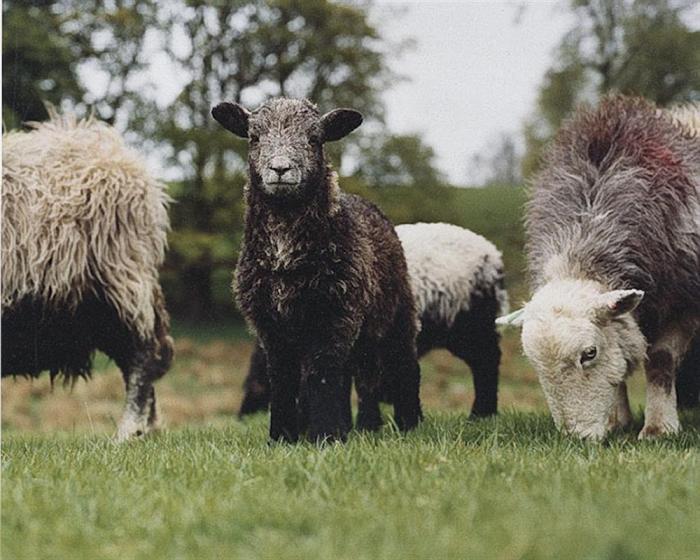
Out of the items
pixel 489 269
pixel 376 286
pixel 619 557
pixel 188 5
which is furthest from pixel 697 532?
pixel 188 5

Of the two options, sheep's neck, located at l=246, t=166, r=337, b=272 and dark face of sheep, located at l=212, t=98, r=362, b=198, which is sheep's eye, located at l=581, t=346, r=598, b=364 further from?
dark face of sheep, located at l=212, t=98, r=362, b=198

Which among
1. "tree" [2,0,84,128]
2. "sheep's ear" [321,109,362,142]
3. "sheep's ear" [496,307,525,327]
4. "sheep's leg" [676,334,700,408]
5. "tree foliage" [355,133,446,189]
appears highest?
"tree" [2,0,84,128]

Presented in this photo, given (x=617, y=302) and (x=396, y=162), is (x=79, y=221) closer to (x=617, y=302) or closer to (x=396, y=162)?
(x=617, y=302)

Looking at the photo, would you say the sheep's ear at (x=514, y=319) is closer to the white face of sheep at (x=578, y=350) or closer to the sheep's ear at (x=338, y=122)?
the white face of sheep at (x=578, y=350)

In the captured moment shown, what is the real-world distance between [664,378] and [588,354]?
1.16m

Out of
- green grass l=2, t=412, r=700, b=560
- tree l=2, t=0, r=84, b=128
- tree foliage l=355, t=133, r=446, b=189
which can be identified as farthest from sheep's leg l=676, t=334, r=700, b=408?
tree l=2, t=0, r=84, b=128

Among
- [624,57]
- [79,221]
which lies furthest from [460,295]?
[624,57]

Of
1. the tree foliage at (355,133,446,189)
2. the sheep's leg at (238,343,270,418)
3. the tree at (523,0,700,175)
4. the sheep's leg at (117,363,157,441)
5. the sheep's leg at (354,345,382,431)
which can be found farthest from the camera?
the tree at (523,0,700,175)

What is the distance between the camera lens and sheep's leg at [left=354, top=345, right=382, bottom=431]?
6.98m

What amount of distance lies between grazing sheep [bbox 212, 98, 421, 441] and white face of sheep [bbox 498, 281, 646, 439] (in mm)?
1111

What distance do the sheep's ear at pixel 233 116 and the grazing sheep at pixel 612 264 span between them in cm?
217

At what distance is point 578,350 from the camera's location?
6.36 meters

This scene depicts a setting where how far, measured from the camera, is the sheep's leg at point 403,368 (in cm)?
720

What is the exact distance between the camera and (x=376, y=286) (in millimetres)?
6613
